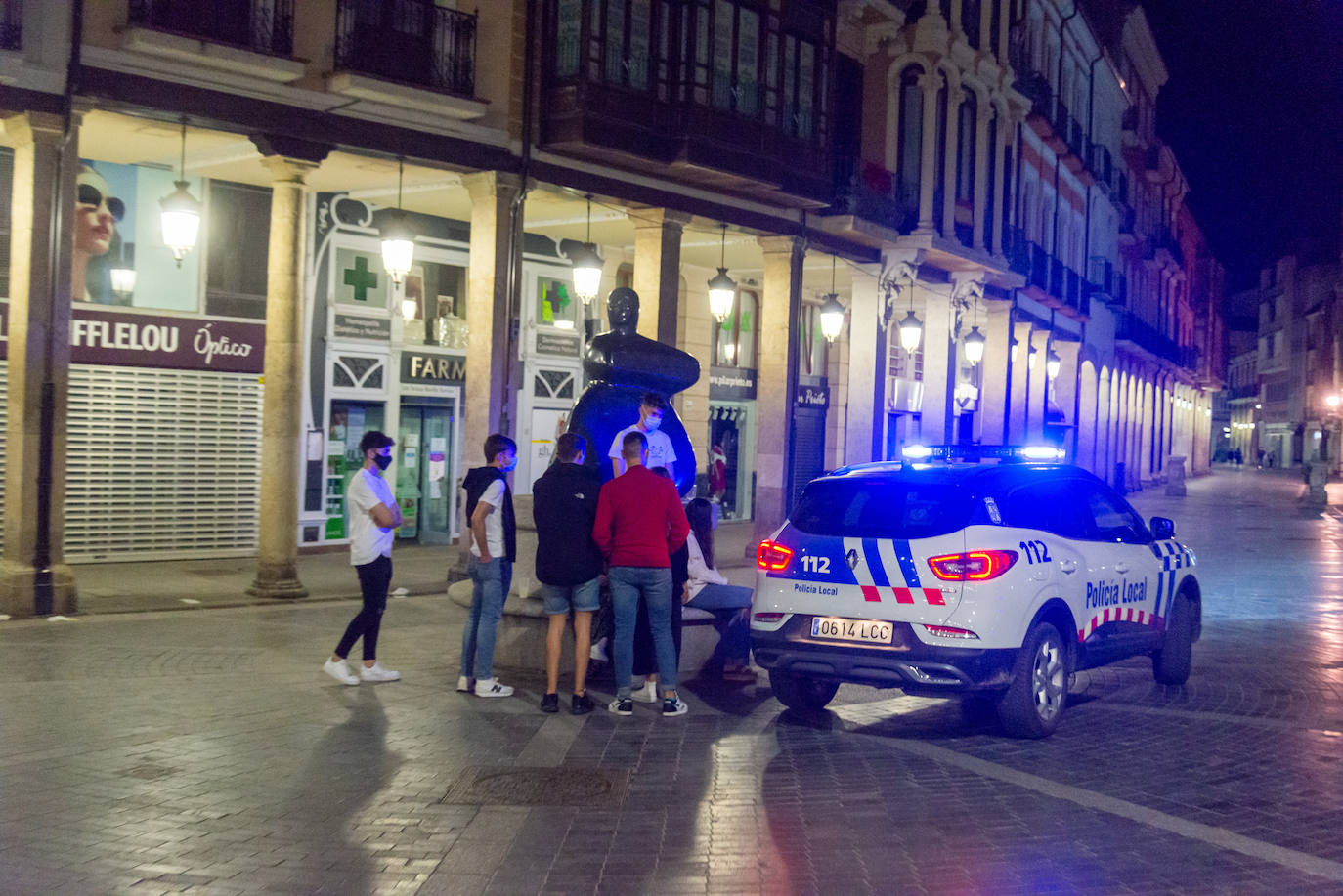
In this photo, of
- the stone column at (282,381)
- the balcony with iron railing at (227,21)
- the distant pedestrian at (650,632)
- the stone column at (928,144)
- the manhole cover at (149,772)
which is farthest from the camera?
the stone column at (928,144)

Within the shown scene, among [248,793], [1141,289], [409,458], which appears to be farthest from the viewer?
[1141,289]

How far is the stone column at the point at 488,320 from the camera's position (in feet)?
52.8

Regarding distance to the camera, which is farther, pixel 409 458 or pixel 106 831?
pixel 409 458

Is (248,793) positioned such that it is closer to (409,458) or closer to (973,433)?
(409,458)

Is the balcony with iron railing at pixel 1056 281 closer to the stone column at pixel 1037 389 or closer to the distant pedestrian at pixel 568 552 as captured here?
the stone column at pixel 1037 389

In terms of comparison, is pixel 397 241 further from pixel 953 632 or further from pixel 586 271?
pixel 953 632

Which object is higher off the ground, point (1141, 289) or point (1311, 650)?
point (1141, 289)

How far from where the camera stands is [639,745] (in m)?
8.16

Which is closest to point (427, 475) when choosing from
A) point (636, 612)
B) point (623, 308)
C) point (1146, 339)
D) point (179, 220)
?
point (179, 220)

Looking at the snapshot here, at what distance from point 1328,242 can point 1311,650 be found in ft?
351

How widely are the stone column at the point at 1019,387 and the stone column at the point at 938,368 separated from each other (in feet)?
22.7

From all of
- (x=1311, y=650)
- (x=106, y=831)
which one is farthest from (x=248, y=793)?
(x=1311, y=650)

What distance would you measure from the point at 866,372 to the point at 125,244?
Result: 505 inches

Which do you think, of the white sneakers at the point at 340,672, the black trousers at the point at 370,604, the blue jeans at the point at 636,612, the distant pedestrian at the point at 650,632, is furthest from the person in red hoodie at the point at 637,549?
the white sneakers at the point at 340,672
